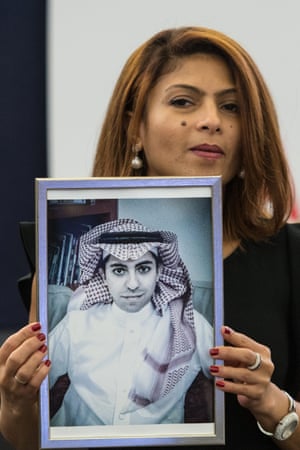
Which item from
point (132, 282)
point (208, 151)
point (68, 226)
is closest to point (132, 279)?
point (132, 282)

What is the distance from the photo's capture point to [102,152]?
1.76 metres

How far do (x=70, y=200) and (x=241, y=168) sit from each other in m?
0.42

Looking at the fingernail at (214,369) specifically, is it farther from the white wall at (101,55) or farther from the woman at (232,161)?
the white wall at (101,55)

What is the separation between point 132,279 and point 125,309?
0.15ft

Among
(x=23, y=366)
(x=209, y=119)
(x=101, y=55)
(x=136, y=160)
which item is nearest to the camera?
(x=23, y=366)

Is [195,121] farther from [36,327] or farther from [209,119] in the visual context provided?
[36,327]

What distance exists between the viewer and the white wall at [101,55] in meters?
2.24

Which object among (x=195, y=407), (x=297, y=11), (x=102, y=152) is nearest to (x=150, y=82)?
(x=102, y=152)

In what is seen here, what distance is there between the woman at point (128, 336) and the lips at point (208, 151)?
25 centimetres

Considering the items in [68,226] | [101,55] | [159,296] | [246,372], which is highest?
[101,55]

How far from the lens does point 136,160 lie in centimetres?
169

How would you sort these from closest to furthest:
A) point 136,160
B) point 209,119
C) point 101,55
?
point 209,119, point 136,160, point 101,55

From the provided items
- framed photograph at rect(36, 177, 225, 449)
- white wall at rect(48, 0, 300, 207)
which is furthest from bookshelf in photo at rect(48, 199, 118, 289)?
white wall at rect(48, 0, 300, 207)

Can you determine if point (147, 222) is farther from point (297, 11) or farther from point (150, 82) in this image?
point (297, 11)
